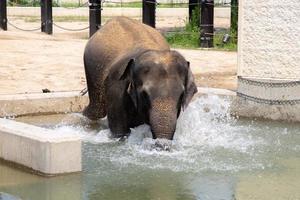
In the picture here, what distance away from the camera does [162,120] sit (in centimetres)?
793

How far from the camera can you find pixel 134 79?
27.3 feet

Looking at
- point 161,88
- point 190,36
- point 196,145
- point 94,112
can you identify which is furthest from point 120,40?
point 190,36

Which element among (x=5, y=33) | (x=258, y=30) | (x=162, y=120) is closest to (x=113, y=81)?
(x=162, y=120)

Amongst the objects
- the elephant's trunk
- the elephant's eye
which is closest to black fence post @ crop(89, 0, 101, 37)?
the elephant's eye

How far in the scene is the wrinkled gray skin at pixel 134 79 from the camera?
7961 millimetres

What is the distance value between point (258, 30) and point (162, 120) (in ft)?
13.2

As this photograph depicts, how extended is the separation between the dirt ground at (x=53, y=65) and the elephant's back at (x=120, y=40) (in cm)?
312

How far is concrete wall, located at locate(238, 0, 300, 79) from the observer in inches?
445

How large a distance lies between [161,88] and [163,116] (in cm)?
28

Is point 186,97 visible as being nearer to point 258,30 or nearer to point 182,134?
point 182,134

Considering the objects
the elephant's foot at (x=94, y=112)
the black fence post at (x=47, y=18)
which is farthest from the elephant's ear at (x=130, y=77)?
the black fence post at (x=47, y=18)

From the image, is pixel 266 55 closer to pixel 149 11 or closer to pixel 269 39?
pixel 269 39

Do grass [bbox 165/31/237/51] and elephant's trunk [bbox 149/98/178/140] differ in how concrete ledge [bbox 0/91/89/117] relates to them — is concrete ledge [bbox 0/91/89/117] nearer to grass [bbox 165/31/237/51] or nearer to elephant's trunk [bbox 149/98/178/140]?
elephant's trunk [bbox 149/98/178/140]

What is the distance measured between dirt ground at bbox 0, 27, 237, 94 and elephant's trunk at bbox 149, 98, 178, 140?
5.19 m
